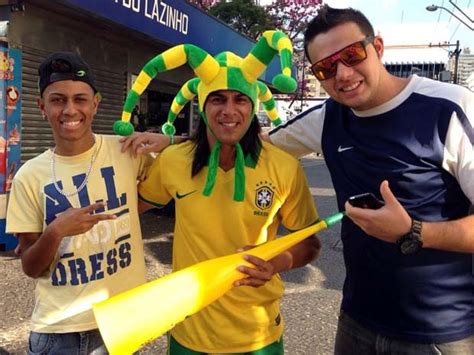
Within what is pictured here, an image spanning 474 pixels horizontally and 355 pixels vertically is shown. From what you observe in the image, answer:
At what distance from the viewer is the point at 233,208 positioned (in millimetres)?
2031

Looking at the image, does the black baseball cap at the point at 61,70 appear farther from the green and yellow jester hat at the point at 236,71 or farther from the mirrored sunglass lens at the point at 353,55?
the mirrored sunglass lens at the point at 353,55

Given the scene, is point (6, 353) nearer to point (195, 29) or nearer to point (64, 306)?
point (64, 306)

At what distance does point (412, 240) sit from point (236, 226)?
75cm

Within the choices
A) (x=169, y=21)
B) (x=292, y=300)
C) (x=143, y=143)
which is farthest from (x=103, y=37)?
(x=143, y=143)

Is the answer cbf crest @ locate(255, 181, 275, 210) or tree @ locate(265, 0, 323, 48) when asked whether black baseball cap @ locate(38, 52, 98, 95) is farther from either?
tree @ locate(265, 0, 323, 48)

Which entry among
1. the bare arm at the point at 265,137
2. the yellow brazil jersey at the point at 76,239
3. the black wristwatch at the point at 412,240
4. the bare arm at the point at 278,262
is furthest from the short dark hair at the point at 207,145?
the black wristwatch at the point at 412,240

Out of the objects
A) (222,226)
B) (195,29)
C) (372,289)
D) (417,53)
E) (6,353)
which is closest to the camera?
(372,289)

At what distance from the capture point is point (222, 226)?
2037 mm

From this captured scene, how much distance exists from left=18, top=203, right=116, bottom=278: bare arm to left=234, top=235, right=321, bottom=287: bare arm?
62 cm

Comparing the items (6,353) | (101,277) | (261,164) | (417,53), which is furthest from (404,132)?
(417,53)

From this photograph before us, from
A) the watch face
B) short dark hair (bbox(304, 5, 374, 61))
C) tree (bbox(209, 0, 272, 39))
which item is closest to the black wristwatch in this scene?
the watch face

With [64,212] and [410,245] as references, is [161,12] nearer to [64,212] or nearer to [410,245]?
[64,212]

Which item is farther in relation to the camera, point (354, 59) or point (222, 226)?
point (222, 226)

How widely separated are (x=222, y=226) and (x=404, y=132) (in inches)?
33.9
